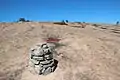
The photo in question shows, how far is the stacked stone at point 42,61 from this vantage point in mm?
23531

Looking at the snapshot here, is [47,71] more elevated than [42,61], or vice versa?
[42,61]

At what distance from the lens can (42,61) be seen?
2369 cm

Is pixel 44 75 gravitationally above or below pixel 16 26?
below

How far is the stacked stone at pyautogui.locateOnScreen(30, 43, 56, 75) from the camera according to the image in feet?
77.2

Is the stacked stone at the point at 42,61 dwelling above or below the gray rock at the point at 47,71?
above

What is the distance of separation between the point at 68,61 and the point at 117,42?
10321 millimetres

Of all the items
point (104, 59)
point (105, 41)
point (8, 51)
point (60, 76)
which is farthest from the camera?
point (105, 41)

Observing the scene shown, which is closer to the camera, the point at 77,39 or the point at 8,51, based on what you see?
the point at 8,51

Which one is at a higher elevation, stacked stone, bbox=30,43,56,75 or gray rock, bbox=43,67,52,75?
stacked stone, bbox=30,43,56,75

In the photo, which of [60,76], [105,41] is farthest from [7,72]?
[105,41]

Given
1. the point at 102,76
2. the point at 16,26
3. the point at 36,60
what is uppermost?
the point at 16,26

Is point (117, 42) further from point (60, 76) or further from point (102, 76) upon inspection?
point (60, 76)

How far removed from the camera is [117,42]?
32500 mm

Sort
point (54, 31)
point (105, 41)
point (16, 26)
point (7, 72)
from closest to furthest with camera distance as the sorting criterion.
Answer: point (7, 72), point (105, 41), point (54, 31), point (16, 26)
